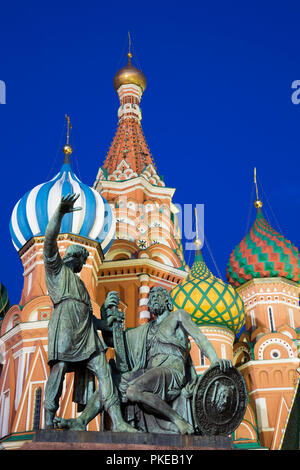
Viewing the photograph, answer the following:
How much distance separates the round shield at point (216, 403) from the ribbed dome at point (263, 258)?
68.1ft

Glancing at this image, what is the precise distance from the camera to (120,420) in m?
5.54

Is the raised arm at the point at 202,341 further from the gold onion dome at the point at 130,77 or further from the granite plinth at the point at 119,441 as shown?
the gold onion dome at the point at 130,77

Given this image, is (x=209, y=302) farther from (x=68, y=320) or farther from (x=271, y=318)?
(x=68, y=320)

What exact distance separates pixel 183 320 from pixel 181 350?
309mm

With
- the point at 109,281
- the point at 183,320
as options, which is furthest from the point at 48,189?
the point at 183,320

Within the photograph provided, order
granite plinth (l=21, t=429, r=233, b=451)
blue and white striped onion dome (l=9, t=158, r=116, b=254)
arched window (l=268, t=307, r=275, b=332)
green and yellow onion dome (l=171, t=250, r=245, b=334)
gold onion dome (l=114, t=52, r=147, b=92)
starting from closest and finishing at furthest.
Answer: granite plinth (l=21, t=429, r=233, b=451) → blue and white striped onion dome (l=9, t=158, r=116, b=254) → green and yellow onion dome (l=171, t=250, r=245, b=334) → arched window (l=268, t=307, r=275, b=332) → gold onion dome (l=114, t=52, r=147, b=92)

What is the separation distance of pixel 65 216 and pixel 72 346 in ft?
47.7

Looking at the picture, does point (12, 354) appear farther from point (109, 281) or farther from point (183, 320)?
point (183, 320)

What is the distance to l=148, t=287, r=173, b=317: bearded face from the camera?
649 centimetres

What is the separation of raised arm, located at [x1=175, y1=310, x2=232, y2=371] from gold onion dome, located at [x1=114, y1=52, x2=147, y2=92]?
1122 inches

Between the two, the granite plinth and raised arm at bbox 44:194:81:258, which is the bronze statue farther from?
the granite plinth

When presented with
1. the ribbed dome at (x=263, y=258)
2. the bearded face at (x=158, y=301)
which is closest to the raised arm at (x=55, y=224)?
the bearded face at (x=158, y=301)

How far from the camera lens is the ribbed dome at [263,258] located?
26.2 meters

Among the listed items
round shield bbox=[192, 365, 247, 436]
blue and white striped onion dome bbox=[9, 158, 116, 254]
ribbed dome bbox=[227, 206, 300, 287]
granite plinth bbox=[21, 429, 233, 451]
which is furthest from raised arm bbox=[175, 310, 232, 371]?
ribbed dome bbox=[227, 206, 300, 287]
